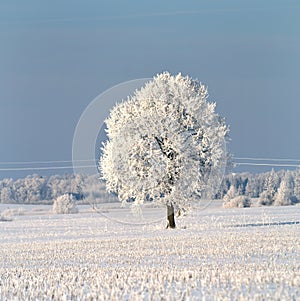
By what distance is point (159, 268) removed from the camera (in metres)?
23.1

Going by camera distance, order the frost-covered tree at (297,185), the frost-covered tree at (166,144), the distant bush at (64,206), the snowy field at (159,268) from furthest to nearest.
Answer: the frost-covered tree at (297,185), the distant bush at (64,206), the frost-covered tree at (166,144), the snowy field at (159,268)

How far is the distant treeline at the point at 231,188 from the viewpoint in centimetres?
8944

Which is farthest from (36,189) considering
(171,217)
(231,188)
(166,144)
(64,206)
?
(166,144)

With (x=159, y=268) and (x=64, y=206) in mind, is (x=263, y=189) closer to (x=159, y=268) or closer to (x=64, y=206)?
(x=64, y=206)

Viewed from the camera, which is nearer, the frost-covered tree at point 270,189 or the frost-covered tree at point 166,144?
the frost-covered tree at point 166,144

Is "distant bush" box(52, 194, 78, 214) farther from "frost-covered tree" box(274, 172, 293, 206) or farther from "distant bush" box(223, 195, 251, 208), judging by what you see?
"frost-covered tree" box(274, 172, 293, 206)

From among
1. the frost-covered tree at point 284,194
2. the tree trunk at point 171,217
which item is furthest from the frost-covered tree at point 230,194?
the tree trunk at point 171,217

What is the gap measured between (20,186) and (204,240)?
229 ft

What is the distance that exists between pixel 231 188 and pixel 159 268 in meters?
72.2

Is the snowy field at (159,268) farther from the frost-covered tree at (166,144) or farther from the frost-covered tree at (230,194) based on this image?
the frost-covered tree at (230,194)

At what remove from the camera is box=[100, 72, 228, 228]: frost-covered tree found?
44094mm

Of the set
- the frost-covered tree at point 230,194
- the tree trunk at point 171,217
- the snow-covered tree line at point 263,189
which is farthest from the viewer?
the frost-covered tree at point 230,194

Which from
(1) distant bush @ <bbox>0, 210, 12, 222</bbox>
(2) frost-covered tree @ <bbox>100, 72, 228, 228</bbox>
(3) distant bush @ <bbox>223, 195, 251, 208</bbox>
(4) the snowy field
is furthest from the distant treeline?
(4) the snowy field

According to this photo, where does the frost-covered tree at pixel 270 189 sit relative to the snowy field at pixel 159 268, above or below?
below
